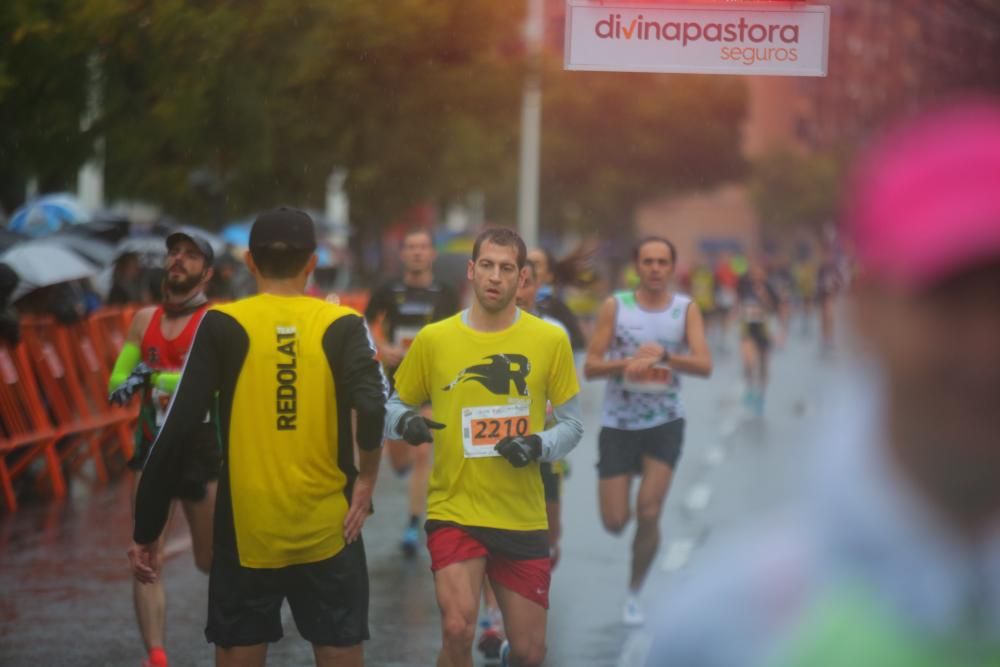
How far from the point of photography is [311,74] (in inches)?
708

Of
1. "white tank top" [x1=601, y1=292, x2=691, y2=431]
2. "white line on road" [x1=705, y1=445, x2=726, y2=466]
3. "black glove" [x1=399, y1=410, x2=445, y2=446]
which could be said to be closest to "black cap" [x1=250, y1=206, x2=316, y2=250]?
"black glove" [x1=399, y1=410, x2=445, y2=446]

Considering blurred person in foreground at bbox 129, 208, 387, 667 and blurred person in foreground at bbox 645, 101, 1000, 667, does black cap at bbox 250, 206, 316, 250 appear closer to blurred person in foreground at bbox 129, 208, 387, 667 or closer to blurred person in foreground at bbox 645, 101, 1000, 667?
blurred person in foreground at bbox 129, 208, 387, 667

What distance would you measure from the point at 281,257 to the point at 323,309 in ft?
0.65

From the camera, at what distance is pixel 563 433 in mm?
5496


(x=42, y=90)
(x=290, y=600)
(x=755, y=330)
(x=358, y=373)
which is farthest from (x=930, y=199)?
(x=755, y=330)

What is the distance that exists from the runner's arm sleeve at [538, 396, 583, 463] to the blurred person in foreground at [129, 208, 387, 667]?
2.66ft

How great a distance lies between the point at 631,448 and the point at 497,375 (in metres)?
2.50

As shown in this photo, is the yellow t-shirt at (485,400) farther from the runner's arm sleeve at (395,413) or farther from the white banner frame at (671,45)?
the white banner frame at (671,45)

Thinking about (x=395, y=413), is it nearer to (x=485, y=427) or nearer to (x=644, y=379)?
(x=485, y=427)

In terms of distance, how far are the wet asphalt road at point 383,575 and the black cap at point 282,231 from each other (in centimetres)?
200

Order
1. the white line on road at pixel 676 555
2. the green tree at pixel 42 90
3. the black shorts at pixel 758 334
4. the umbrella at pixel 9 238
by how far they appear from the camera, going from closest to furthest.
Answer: the white line on road at pixel 676 555 → the green tree at pixel 42 90 → the umbrella at pixel 9 238 → the black shorts at pixel 758 334

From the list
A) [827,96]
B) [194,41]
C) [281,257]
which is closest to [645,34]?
[281,257]

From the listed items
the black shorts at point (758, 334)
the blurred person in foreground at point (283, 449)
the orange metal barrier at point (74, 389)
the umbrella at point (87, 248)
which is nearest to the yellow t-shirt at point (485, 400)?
the blurred person in foreground at point (283, 449)

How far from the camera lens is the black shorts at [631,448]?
25.7 ft
